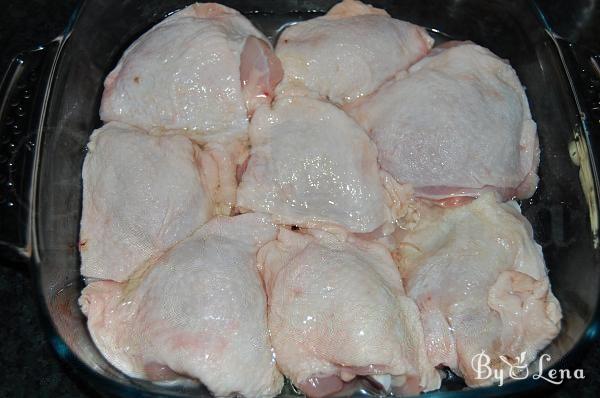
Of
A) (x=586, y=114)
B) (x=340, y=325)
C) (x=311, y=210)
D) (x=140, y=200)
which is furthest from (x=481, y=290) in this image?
(x=140, y=200)

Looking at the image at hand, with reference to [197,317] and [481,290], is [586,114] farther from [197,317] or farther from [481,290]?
[197,317]

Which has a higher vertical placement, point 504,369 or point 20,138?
point 20,138

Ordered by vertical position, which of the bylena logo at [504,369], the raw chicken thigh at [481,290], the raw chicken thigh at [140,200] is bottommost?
the bylena logo at [504,369]

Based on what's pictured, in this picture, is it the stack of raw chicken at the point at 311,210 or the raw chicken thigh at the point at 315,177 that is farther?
the raw chicken thigh at the point at 315,177

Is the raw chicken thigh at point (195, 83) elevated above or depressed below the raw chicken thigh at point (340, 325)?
above

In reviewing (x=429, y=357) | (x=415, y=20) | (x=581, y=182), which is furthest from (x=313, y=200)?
(x=415, y=20)

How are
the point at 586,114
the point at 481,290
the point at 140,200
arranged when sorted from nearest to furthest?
1. the point at 481,290
2. the point at 140,200
3. the point at 586,114

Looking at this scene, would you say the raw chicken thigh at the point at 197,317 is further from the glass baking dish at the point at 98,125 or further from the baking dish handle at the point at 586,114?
the baking dish handle at the point at 586,114

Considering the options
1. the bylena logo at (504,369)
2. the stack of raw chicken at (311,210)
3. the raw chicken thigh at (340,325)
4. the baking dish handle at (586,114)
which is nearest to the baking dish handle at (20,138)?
the stack of raw chicken at (311,210)
